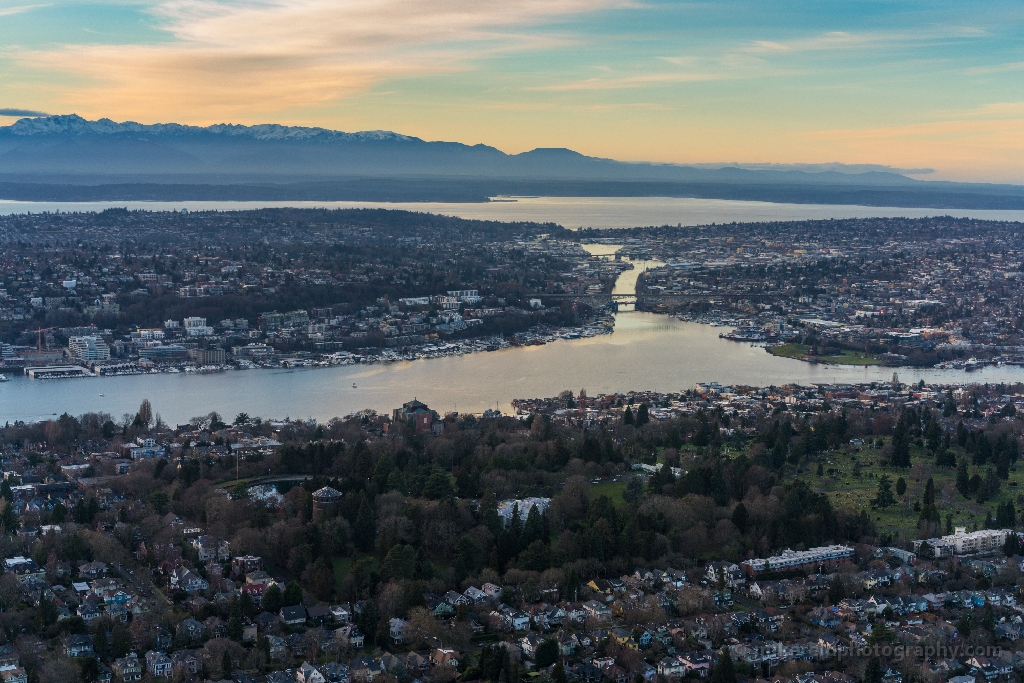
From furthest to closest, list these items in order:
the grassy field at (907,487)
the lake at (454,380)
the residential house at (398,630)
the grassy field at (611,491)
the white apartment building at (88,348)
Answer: the white apartment building at (88,348) < the lake at (454,380) < the grassy field at (611,491) < the grassy field at (907,487) < the residential house at (398,630)

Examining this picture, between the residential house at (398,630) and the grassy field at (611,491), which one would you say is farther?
the grassy field at (611,491)

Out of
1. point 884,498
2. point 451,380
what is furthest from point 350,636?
point 451,380

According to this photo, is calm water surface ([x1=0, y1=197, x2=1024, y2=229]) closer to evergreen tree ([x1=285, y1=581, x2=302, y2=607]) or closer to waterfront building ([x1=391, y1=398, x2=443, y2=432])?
waterfront building ([x1=391, y1=398, x2=443, y2=432])

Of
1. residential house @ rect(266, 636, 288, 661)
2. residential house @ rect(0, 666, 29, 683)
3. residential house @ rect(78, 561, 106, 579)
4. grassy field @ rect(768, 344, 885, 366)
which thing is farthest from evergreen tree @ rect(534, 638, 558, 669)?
grassy field @ rect(768, 344, 885, 366)

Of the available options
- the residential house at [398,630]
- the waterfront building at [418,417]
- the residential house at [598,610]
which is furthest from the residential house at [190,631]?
the waterfront building at [418,417]

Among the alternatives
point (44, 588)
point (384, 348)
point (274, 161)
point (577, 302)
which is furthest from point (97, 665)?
point (274, 161)

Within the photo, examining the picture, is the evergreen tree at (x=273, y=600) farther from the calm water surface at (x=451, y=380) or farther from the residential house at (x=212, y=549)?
the calm water surface at (x=451, y=380)

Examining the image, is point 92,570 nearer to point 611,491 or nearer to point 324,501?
→ point 324,501
